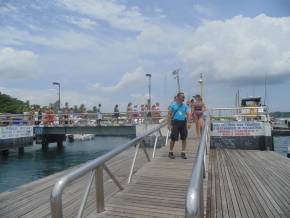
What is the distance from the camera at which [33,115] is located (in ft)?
92.9

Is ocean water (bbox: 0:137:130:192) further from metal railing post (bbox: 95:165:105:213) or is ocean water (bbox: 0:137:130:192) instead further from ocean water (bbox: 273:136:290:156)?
ocean water (bbox: 273:136:290:156)

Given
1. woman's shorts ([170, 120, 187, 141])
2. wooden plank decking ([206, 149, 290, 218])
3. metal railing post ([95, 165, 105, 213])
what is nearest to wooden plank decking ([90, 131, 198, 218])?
metal railing post ([95, 165, 105, 213])

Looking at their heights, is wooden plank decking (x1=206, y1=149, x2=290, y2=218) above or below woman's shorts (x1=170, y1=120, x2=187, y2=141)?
below

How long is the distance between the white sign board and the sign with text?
1445cm

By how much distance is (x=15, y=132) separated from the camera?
84.2 feet

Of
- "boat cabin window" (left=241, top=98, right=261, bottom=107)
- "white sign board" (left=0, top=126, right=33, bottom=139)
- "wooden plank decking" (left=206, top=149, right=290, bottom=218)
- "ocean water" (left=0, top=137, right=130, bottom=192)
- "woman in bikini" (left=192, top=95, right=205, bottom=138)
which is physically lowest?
"ocean water" (left=0, top=137, right=130, bottom=192)

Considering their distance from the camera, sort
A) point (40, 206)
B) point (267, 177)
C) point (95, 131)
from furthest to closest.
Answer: point (95, 131) → point (267, 177) → point (40, 206)

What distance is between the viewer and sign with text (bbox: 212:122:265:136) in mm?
18656

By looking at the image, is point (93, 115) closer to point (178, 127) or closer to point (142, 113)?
point (142, 113)

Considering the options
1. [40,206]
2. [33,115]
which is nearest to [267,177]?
[40,206]

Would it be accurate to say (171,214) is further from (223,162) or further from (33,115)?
(33,115)

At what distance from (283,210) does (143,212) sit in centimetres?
292

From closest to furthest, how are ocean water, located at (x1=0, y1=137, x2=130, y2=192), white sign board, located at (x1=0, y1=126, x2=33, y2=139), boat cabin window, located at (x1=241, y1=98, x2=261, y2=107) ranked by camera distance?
1. ocean water, located at (x1=0, y1=137, x2=130, y2=192)
2. white sign board, located at (x1=0, y1=126, x2=33, y2=139)
3. boat cabin window, located at (x1=241, y1=98, x2=261, y2=107)

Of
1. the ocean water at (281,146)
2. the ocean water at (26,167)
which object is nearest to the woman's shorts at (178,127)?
the ocean water at (26,167)
